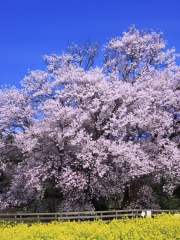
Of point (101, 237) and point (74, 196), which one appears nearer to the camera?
point (101, 237)

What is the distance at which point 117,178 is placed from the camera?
27.0 metres

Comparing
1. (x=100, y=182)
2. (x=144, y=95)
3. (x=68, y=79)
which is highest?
(x=68, y=79)

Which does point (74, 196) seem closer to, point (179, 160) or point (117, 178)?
point (117, 178)

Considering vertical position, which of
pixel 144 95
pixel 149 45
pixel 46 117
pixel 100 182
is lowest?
pixel 100 182

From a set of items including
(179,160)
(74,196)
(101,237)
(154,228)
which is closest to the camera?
(101,237)

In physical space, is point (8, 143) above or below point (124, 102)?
below

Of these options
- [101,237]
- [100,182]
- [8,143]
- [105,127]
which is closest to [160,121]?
[105,127]

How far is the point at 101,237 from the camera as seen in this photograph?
1250 centimetres

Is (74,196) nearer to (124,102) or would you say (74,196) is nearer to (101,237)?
(124,102)

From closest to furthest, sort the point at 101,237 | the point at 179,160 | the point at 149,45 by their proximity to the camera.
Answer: the point at 101,237 < the point at 179,160 < the point at 149,45

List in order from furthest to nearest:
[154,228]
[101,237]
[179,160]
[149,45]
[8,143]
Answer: [149,45] < [8,143] < [179,160] < [154,228] < [101,237]

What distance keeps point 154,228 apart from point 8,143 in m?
19.0

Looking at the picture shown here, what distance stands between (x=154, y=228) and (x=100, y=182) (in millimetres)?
12082

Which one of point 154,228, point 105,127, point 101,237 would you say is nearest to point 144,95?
point 105,127
